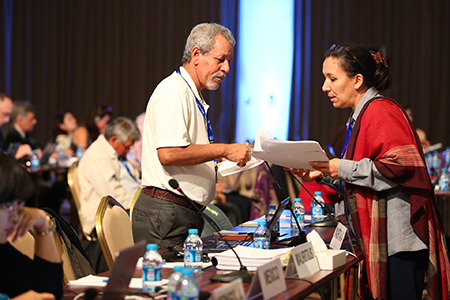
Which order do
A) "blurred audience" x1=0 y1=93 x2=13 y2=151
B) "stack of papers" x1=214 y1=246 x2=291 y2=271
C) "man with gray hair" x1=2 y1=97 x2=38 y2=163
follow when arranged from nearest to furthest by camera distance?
"stack of papers" x1=214 y1=246 x2=291 y2=271
"blurred audience" x1=0 y1=93 x2=13 y2=151
"man with gray hair" x1=2 y1=97 x2=38 y2=163

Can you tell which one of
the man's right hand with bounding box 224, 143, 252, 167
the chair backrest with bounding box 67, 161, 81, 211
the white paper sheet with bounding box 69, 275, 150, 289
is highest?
the man's right hand with bounding box 224, 143, 252, 167

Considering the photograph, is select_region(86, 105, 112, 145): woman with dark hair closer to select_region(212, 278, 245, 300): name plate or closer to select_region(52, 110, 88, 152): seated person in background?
select_region(52, 110, 88, 152): seated person in background

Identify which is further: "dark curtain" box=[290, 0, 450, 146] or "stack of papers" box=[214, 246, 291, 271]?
"dark curtain" box=[290, 0, 450, 146]

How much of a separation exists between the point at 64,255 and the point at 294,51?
7513 mm

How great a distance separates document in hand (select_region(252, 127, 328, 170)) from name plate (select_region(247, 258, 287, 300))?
540 millimetres

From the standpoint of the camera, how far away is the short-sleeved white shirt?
2238mm

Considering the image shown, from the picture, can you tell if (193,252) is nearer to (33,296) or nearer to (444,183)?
(33,296)

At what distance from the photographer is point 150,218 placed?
92.7 inches

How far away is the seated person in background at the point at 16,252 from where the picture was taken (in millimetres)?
1392

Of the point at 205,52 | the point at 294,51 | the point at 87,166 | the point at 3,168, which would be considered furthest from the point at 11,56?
the point at 3,168

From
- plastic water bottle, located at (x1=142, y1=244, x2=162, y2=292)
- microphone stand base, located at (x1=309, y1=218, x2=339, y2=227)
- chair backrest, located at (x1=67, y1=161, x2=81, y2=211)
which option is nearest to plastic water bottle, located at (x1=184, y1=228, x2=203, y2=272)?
plastic water bottle, located at (x1=142, y1=244, x2=162, y2=292)

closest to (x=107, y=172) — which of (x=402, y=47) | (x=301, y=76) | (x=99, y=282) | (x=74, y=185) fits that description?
(x=74, y=185)

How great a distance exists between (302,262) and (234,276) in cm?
27

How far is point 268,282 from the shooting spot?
4.98ft
